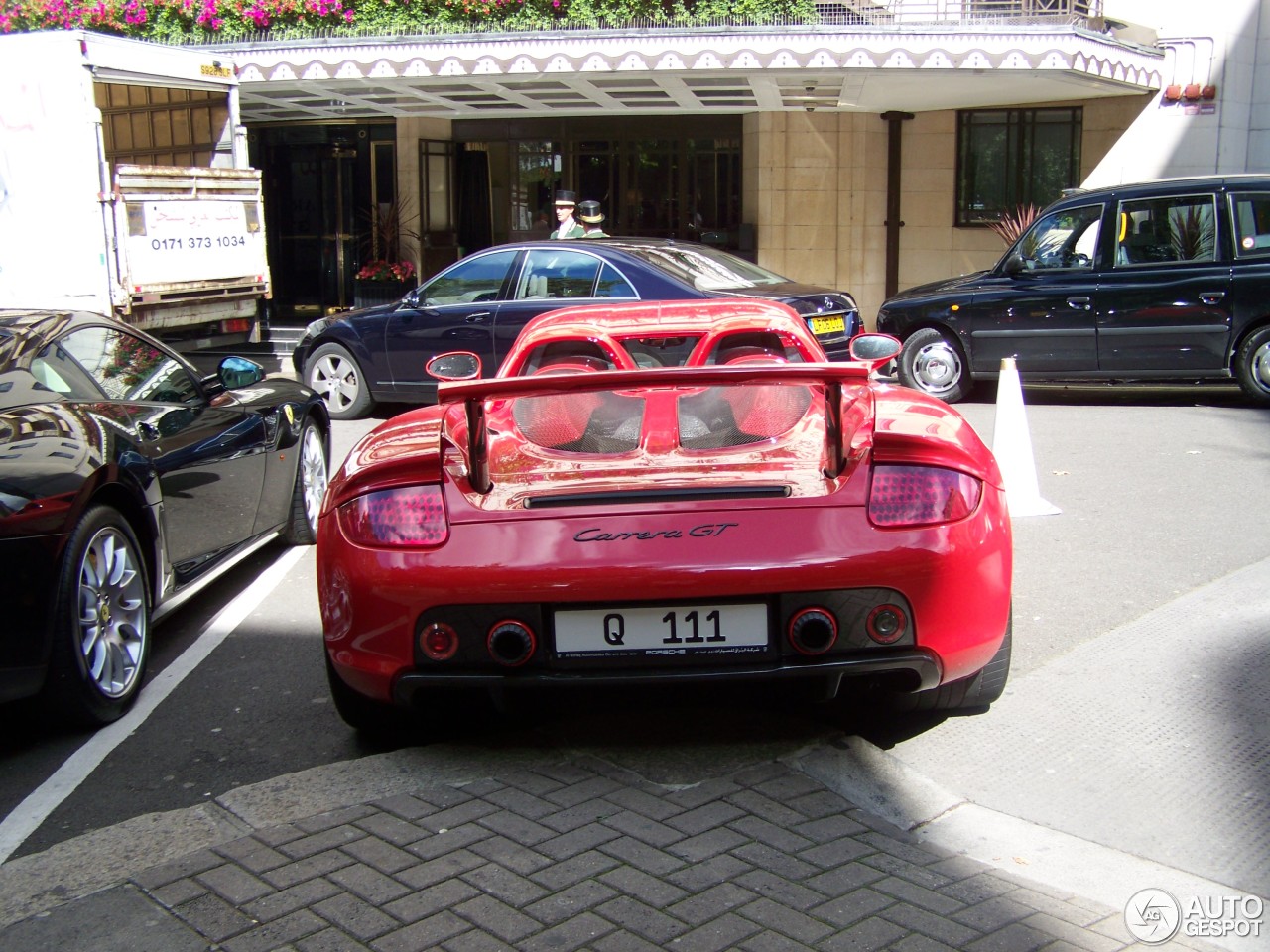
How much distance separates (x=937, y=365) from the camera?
12.2 meters

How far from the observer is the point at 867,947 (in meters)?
2.69

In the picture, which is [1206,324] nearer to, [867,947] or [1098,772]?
[1098,772]

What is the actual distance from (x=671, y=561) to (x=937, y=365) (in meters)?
9.28

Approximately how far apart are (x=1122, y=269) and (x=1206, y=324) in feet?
2.68

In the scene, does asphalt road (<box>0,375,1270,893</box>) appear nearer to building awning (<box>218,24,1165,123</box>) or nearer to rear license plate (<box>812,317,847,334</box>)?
rear license plate (<box>812,317,847,334</box>)

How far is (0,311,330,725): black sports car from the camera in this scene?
13.0 ft

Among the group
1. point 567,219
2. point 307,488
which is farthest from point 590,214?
point 307,488

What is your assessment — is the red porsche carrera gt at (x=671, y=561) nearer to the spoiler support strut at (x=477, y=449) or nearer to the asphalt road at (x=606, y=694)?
the spoiler support strut at (x=477, y=449)

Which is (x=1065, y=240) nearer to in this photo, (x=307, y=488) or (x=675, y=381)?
(x=307, y=488)

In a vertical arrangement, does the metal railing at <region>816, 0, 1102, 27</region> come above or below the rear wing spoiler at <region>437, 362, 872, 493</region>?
above

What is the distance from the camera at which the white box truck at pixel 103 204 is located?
11172mm

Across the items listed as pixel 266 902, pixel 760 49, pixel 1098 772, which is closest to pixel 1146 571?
pixel 1098 772

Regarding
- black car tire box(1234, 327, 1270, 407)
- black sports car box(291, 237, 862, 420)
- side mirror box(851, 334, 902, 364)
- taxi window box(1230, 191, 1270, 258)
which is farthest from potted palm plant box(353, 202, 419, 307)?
side mirror box(851, 334, 902, 364)

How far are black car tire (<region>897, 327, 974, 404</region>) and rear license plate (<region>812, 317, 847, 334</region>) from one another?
1.62 m
